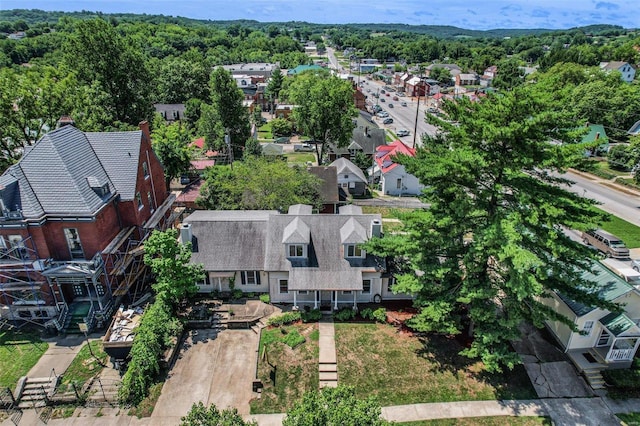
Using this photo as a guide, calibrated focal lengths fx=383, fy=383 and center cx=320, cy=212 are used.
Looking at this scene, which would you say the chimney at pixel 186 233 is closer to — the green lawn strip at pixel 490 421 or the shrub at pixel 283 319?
the shrub at pixel 283 319

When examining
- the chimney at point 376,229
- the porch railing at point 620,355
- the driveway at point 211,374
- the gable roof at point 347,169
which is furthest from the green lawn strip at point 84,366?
the gable roof at point 347,169

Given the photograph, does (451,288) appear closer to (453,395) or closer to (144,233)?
(453,395)

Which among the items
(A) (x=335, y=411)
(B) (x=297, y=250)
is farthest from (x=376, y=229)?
(A) (x=335, y=411)

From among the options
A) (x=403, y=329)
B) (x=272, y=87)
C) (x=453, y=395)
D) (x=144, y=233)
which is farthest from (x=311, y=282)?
(x=272, y=87)

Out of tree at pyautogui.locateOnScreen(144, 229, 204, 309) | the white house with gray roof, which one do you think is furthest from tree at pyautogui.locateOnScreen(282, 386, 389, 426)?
tree at pyautogui.locateOnScreen(144, 229, 204, 309)

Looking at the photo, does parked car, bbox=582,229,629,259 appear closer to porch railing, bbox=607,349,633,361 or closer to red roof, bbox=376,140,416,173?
porch railing, bbox=607,349,633,361

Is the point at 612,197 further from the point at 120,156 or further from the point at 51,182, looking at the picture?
the point at 51,182
